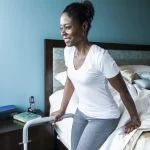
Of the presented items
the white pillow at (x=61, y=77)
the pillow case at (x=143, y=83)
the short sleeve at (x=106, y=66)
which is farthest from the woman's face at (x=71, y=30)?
the pillow case at (x=143, y=83)

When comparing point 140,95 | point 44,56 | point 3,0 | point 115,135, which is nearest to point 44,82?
point 44,56

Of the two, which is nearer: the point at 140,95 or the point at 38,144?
the point at 140,95

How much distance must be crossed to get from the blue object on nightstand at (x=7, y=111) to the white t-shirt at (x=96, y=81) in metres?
0.95

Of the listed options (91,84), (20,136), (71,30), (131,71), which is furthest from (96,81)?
(131,71)

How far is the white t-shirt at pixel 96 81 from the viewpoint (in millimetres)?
982

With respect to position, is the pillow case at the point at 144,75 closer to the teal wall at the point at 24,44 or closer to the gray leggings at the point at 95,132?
the teal wall at the point at 24,44

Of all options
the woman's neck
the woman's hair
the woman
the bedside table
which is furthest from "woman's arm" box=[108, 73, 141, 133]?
the bedside table

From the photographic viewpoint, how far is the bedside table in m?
1.57

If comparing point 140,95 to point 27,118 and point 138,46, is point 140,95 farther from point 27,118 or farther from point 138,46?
point 138,46

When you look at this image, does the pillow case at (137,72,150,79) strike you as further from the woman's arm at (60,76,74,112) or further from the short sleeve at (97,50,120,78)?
the short sleeve at (97,50,120,78)

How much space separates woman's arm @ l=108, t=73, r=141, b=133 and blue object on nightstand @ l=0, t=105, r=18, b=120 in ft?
3.78

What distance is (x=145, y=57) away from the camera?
2824 millimetres

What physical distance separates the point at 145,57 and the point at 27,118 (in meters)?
1.90

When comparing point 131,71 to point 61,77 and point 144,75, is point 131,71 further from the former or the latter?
point 61,77
